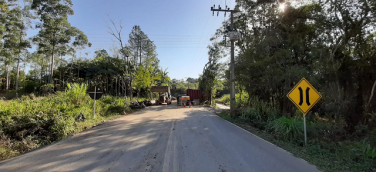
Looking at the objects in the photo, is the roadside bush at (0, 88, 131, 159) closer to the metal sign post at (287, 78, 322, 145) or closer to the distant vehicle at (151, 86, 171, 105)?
the metal sign post at (287, 78, 322, 145)

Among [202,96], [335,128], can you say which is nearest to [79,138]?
[335,128]

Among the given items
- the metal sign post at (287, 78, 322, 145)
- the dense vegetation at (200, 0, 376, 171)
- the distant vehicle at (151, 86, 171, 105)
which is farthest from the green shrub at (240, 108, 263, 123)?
the distant vehicle at (151, 86, 171, 105)

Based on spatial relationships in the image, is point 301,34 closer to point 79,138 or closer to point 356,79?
point 356,79

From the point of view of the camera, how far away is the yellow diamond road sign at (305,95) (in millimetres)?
6847

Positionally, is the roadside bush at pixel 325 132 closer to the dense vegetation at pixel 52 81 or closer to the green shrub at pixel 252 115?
the green shrub at pixel 252 115

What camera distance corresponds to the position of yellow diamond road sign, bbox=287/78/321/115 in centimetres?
685

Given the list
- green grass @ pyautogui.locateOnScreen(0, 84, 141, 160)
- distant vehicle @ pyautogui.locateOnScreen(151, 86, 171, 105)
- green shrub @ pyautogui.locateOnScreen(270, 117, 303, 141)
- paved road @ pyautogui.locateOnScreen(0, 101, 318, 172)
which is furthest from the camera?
distant vehicle @ pyautogui.locateOnScreen(151, 86, 171, 105)

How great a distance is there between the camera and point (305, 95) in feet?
22.7

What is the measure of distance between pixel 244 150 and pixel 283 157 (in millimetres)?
1026

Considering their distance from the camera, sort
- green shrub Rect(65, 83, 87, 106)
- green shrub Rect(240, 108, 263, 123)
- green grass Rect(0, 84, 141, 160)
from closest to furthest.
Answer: green grass Rect(0, 84, 141, 160), green shrub Rect(240, 108, 263, 123), green shrub Rect(65, 83, 87, 106)

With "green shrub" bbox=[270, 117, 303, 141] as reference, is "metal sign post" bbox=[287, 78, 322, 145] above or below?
above

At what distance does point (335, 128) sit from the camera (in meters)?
9.52

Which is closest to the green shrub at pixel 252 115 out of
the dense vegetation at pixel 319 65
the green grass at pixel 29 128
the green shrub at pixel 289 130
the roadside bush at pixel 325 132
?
the dense vegetation at pixel 319 65

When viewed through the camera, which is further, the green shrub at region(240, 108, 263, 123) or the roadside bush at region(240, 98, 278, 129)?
the green shrub at region(240, 108, 263, 123)
